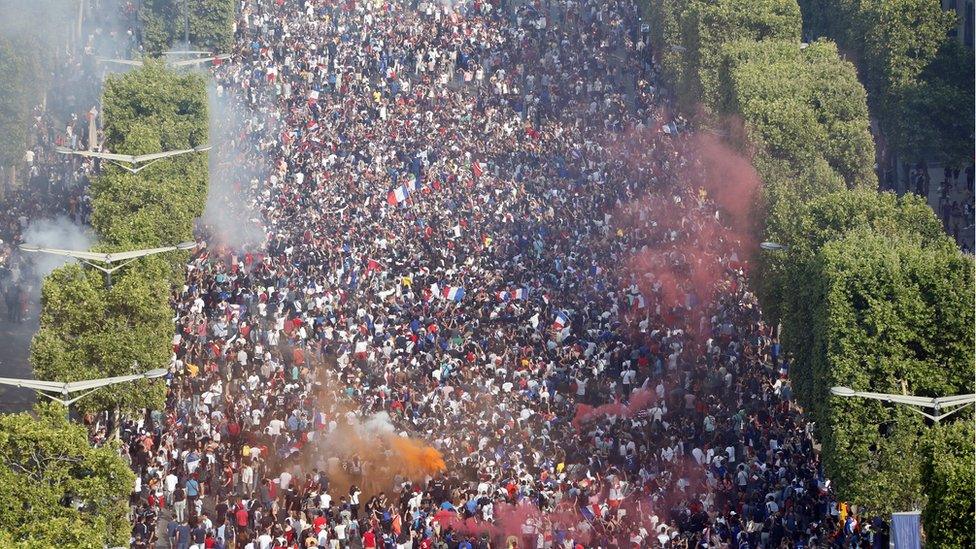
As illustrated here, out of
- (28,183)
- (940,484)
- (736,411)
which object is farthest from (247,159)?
(940,484)

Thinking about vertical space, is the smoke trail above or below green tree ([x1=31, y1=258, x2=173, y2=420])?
below

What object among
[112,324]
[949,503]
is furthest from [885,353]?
[112,324]

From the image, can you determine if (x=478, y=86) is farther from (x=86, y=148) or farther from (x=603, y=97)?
(x=86, y=148)

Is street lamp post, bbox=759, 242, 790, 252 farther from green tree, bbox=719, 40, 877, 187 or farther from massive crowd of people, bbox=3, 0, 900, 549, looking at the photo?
green tree, bbox=719, 40, 877, 187

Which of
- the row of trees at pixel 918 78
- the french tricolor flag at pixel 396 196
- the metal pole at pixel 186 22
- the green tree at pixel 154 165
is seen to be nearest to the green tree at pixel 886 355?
the green tree at pixel 154 165

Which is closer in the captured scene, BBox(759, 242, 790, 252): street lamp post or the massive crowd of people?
the massive crowd of people

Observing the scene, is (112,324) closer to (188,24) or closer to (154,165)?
(154,165)

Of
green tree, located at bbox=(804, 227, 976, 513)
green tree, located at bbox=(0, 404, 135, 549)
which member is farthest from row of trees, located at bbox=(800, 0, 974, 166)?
green tree, located at bbox=(0, 404, 135, 549)
